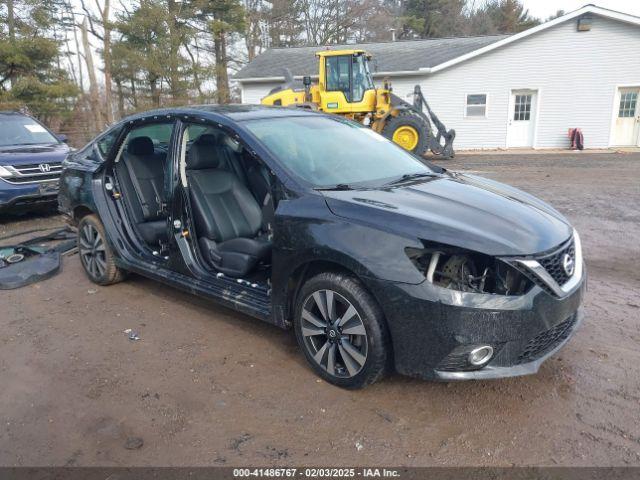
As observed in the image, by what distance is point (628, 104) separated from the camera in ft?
61.5

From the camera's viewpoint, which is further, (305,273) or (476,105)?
(476,105)

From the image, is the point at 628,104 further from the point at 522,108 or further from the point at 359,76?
the point at 359,76

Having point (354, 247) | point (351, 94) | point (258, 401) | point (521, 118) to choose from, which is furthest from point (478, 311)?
point (521, 118)

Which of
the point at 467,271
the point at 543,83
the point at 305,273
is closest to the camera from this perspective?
the point at 467,271

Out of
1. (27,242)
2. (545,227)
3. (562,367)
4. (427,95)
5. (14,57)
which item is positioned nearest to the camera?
(545,227)

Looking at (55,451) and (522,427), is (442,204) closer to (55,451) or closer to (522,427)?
(522,427)

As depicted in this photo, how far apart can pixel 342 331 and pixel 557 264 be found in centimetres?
128

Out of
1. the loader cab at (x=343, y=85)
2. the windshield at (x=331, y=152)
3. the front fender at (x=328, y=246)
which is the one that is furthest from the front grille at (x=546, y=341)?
the loader cab at (x=343, y=85)

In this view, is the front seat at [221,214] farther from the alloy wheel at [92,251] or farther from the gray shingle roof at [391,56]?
the gray shingle roof at [391,56]

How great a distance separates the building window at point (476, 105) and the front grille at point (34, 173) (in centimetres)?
1602

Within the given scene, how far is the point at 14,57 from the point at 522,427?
69.1 feet

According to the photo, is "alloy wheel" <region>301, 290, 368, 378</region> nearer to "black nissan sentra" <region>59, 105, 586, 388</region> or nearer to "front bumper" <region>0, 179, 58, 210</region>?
"black nissan sentra" <region>59, 105, 586, 388</region>

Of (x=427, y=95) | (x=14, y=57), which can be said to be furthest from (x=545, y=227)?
(x=14, y=57)

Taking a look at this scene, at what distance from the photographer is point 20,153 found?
7.95 meters
